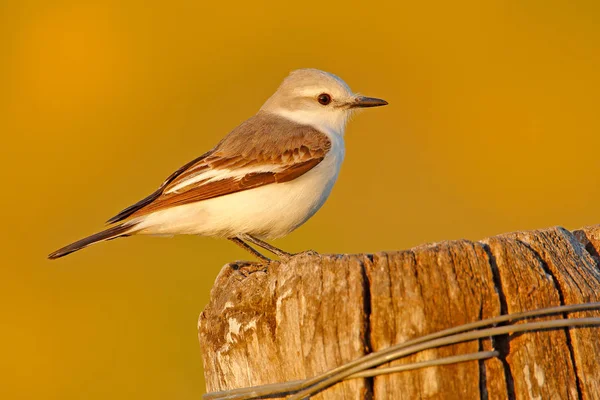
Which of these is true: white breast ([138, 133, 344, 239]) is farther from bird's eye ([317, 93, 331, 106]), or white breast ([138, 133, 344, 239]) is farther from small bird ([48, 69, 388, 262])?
bird's eye ([317, 93, 331, 106])

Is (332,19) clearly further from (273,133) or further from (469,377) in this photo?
(469,377)

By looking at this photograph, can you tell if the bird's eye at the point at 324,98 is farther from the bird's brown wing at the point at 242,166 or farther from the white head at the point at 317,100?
the bird's brown wing at the point at 242,166

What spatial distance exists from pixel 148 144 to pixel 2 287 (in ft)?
8.74

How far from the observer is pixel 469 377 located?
291cm

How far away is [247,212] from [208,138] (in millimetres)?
4769

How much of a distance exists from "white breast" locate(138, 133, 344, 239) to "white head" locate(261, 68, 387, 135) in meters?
1.16

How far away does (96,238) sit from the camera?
6000 mm

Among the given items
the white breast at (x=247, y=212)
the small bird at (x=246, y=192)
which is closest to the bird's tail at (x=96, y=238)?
the small bird at (x=246, y=192)

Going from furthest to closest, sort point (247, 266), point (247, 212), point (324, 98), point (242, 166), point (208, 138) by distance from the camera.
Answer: point (208, 138) → point (324, 98) → point (242, 166) → point (247, 212) → point (247, 266)

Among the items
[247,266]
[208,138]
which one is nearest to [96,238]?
[247,266]

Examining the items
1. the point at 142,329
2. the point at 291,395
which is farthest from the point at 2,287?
the point at 291,395

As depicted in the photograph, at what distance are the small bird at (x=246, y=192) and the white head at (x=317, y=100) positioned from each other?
46cm

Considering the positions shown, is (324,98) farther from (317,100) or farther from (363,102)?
(363,102)

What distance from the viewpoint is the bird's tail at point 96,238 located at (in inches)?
233
